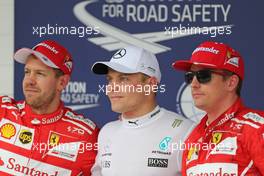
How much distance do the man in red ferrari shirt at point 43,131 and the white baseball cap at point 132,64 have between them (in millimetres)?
307

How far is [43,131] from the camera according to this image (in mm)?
4148

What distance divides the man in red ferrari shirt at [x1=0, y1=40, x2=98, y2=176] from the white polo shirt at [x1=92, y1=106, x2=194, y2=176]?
0.54 ft

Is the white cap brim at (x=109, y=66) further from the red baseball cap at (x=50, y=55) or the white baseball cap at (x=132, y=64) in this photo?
the red baseball cap at (x=50, y=55)

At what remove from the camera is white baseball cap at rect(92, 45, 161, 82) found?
397 centimetres

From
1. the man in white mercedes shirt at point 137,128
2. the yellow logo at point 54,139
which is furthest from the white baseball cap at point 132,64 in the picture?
the yellow logo at point 54,139

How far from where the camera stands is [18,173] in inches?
160

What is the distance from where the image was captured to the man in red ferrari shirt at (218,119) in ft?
11.4

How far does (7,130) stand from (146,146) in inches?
30.0

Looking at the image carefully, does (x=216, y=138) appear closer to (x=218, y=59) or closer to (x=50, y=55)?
(x=218, y=59)

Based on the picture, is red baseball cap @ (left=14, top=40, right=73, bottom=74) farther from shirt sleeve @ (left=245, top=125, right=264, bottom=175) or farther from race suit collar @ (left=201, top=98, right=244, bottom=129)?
shirt sleeve @ (left=245, top=125, right=264, bottom=175)

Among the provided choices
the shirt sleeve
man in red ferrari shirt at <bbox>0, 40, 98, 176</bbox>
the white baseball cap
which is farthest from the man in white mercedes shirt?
the shirt sleeve

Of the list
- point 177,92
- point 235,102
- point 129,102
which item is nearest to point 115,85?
point 129,102

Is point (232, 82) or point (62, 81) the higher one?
point (232, 82)

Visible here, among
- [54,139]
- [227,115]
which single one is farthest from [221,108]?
[54,139]
